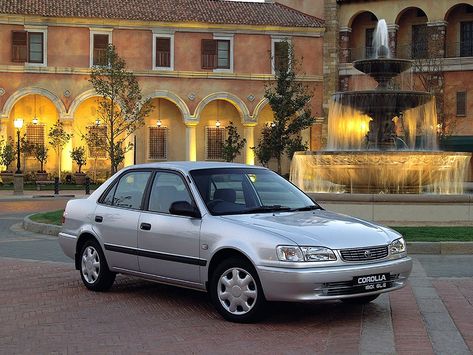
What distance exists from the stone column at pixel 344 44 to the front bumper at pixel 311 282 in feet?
149

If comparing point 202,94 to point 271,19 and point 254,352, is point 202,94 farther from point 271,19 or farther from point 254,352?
point 254,352

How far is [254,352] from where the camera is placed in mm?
6566

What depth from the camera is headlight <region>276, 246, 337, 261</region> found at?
7262mm

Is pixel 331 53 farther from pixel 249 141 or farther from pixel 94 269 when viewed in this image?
pixel 94 269

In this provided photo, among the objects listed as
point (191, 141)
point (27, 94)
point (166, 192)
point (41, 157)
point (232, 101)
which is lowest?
point (166, 192)

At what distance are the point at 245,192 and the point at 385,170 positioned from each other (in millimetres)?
10506

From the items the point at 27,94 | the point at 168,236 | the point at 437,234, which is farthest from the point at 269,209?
the point at 27,94

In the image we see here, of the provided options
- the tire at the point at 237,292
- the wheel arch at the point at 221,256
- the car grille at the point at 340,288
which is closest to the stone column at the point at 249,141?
the wheel arch at the point at 221,256

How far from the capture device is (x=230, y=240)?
768 cm

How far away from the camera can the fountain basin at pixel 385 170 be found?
18531 mm

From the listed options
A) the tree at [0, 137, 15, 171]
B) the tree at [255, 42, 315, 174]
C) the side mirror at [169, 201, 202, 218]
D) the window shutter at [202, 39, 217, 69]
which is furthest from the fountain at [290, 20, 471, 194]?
the window shutter at [202, 39, 217, 69]

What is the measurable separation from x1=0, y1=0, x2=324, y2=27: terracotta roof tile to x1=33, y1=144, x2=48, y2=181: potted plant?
776 centimetres

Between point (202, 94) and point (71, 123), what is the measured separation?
26.7ft

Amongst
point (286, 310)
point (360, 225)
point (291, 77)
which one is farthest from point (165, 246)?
point (291, 77)
